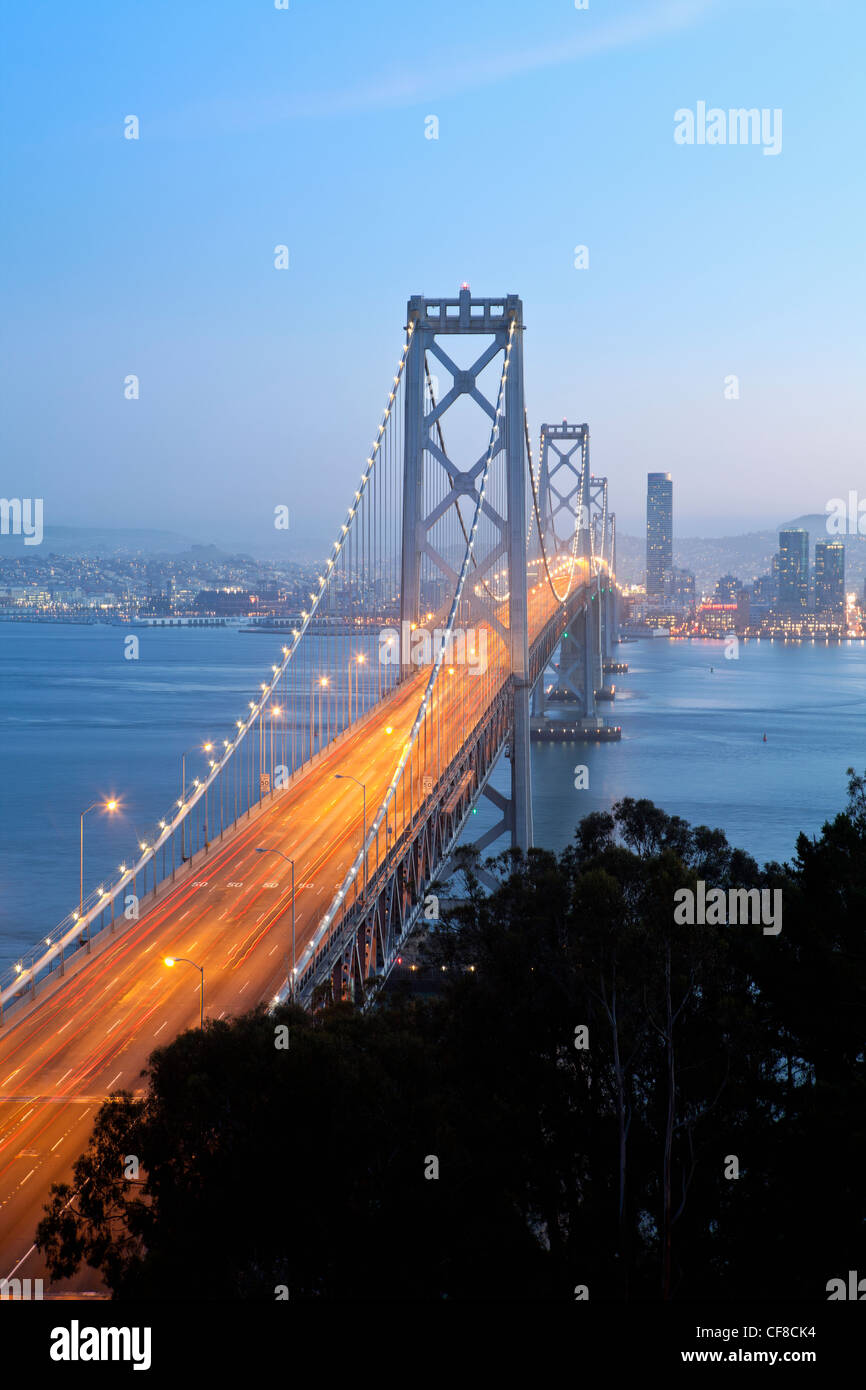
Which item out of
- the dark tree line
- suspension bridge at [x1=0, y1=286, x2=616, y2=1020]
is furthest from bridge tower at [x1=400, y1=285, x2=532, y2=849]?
the dark tree line

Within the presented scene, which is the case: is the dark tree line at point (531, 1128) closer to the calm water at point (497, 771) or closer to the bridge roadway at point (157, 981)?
the bridge roadway at point (157, 981)

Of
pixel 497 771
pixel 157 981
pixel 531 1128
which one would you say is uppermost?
pixel 157 981

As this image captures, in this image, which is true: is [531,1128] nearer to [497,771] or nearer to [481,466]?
[481,466]

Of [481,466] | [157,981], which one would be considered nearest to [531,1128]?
[157,981]

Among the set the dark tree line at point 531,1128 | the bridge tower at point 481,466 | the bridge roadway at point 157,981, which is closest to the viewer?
the dark tree line at point 531,1128

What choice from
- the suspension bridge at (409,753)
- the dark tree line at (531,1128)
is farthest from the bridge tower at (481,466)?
the dark tree line at (531,1128)
